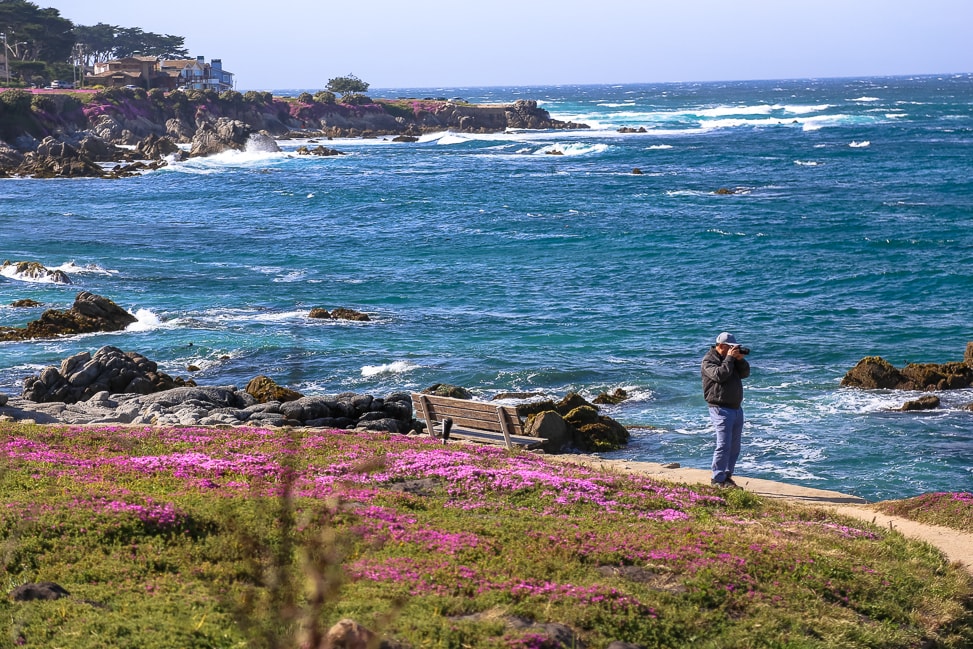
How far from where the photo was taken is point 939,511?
12.6 m

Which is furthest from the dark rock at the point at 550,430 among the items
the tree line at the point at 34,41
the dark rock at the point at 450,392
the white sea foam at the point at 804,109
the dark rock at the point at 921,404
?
→ the white sea foam at the point at 804,109

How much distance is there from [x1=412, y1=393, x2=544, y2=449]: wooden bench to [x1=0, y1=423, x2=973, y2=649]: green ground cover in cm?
294

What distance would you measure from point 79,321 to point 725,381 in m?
21.9

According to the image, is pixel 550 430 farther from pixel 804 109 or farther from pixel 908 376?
pixel 804 109

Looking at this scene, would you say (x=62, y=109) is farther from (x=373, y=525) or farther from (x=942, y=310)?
(x=373, y=525)

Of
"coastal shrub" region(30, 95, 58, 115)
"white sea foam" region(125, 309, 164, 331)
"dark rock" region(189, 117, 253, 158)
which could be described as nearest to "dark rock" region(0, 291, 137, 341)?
"white sea foam" region(125, 309, 164, 331)

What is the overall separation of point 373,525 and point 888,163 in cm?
7269

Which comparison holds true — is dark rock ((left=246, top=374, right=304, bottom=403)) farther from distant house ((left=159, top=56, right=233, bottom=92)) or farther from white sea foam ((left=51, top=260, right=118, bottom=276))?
distant house ((left=159, top=56, right=233, bottom=92))

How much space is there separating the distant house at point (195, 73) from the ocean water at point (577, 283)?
5744 cm

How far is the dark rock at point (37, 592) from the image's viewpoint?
7.75 metres

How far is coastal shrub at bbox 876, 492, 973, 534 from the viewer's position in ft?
40.2

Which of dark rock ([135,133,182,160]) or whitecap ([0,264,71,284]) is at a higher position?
dark rock ([135,133,182,160])

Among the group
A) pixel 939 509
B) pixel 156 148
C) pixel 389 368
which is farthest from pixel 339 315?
pixel 156 148

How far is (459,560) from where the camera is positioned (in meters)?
9.12
